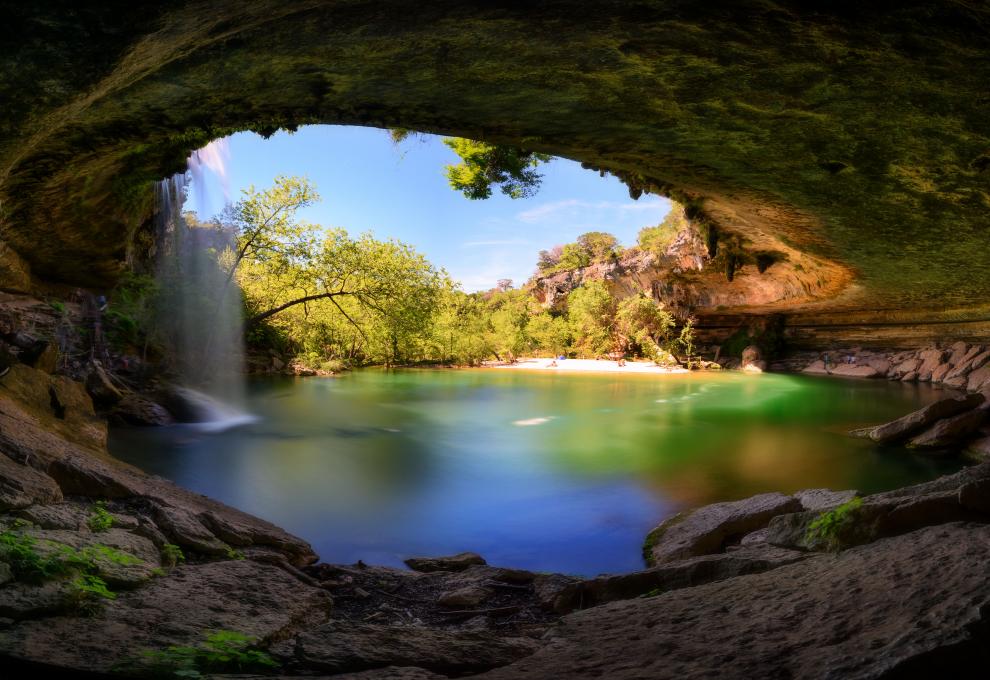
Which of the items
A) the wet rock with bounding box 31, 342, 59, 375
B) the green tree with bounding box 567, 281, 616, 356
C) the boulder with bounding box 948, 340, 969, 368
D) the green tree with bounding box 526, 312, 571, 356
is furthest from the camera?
the green tree with bounding box 526, 312, 571, 356

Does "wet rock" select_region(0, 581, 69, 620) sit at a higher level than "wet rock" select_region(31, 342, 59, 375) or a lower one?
lower

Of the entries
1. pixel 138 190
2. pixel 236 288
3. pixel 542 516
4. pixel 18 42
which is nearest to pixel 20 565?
pixel 18 42

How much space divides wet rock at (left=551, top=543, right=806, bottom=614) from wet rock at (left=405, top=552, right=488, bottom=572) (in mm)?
1475

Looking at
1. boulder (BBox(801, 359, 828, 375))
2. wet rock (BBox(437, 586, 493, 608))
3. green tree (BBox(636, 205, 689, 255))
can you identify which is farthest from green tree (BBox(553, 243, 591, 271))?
wet rock (BBox(437, 586, 493, 608))

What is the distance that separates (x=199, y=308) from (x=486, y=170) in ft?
41.3

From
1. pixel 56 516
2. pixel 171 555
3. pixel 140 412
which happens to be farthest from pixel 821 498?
pixel 140 412

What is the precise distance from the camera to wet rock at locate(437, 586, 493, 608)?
13.3 ft

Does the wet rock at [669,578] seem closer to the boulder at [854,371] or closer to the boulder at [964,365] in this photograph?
the boulder at [964,365]

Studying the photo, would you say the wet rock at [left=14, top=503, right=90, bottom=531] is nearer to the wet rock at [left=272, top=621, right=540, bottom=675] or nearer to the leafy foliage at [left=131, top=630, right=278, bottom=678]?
the leafy foliage at [left=131, top=630, right=278, bottom=678]

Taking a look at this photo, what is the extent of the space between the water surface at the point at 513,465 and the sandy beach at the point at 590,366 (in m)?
13.6

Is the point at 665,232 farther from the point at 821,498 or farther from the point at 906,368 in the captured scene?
the point at 821,498

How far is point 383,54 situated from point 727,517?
5.06m

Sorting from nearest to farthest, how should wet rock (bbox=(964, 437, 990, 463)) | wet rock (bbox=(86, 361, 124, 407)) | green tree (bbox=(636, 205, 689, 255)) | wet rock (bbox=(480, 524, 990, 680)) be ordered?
1. wet rock (bbox=(480, 524, 990, 680))
2. wet rock (bbox=(964, 437, 990, 463))
3. wet rock (bbox=(86, 361, 124, 407))
4. green tree (bbox=(636, 205, 689, 255))

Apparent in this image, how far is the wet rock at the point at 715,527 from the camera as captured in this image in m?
4.96
